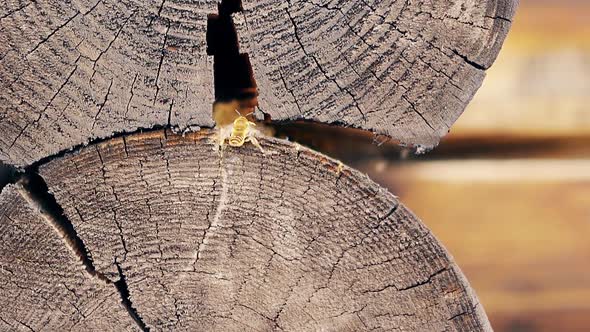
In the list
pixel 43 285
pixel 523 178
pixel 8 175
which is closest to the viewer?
pixel 43 285

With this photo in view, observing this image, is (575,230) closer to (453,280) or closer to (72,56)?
(453,280)

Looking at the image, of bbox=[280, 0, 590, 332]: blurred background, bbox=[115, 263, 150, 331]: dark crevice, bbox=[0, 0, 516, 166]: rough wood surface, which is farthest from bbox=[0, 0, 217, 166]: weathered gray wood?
bbox=[280, 0, 590, 332]: blurred background

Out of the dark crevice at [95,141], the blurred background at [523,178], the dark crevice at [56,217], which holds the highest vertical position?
the blurred background at [523,178]

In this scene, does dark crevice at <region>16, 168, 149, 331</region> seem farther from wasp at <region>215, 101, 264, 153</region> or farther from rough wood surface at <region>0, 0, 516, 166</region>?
wasp at <region>215, 101, 264, 153</region>

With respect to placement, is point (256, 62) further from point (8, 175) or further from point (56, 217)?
point (8, 175)

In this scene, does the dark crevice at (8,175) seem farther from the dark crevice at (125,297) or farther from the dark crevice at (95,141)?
the dark crevice at (125,297)

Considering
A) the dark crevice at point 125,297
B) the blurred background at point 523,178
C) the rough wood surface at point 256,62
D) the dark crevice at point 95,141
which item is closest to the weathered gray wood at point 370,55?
the rough wood surface at point 256,62

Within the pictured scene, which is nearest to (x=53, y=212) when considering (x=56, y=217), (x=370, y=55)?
(x=56, y=217)
